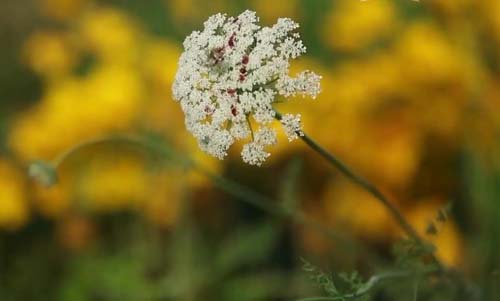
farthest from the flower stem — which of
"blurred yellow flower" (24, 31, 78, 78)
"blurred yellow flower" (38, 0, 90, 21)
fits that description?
"blurred yellow flower" (38, 0, 90, 21)

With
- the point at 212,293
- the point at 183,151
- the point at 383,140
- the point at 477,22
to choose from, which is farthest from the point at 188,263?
the point at 477,22

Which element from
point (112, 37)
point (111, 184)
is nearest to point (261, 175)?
point (111, 184)

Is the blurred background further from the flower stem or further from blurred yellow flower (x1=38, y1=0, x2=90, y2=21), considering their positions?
the flower stem

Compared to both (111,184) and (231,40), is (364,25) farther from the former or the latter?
(231,40)

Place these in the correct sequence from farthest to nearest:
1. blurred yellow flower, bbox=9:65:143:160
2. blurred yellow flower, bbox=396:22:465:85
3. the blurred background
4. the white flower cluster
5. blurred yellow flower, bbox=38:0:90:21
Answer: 1. blurred yellow flower, bbox=38:0:90:21
2. blurred yellow flower, bbox=9:65:143:160
3. blurred yellow flower, bbox=396:22:465:85
4. the blurred background
5. the white flower cluster

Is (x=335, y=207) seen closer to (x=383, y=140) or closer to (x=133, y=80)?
(x=383, y=140)

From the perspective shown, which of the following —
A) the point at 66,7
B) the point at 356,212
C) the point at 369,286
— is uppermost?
the point at 66,7

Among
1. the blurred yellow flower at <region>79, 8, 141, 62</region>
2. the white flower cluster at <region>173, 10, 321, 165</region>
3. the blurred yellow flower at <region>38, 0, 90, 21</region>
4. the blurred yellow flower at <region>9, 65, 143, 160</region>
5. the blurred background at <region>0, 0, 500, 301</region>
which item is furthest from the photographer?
the blurred yellow flower at <region>38, 0, 90, 21</region>
